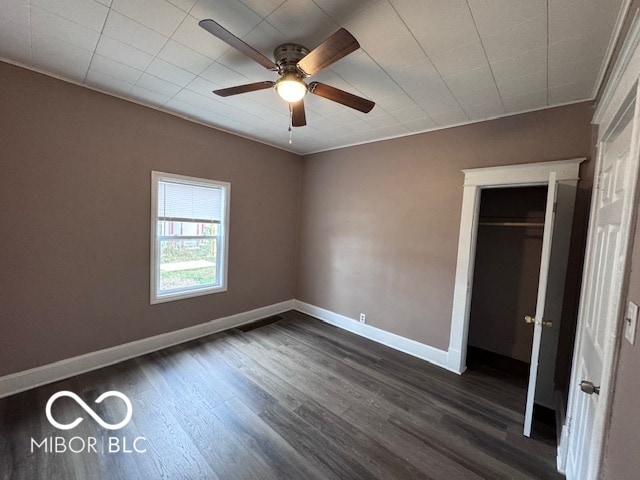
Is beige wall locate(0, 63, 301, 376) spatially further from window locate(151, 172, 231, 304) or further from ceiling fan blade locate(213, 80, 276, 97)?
ceiling fan blade locate(213, 80, 276, 97)

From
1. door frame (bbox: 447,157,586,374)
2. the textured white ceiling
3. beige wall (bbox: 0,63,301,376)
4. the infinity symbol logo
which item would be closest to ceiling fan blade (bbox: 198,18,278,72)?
the textured white ceiling

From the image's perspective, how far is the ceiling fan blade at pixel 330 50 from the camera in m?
1.26

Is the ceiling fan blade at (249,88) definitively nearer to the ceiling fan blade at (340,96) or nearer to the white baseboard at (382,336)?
the ceiling fan blade at (340,96)

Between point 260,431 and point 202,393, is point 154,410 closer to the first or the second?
point 202,393

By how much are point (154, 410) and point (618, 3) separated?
3798 millimetres

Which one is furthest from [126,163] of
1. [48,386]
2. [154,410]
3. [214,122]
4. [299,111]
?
[154,410]

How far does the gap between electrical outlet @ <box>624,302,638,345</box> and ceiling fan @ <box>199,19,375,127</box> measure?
157cm

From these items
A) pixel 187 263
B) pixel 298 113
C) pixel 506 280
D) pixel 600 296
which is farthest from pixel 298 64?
pixel 506 280

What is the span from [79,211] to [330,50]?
264 centimetres

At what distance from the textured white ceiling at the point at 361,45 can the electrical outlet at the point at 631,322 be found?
4.72ft

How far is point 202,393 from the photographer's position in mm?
2316

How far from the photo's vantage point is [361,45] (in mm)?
1668

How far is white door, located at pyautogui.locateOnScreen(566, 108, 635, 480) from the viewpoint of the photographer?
3.36 feet
